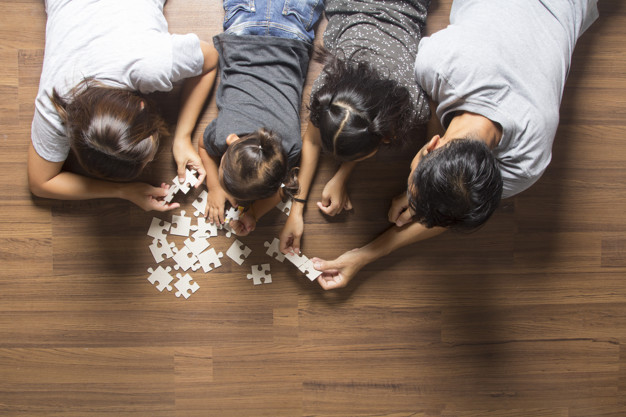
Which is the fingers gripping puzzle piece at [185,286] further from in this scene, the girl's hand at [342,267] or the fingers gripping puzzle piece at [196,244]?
the girl's hand at [342,267]

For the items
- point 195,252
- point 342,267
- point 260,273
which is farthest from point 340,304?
point 195,252

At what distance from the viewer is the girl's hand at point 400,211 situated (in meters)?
A: 1.58

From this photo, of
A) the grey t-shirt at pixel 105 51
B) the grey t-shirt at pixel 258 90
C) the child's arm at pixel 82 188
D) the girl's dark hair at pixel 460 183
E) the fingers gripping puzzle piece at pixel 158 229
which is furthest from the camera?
the fingers gripping puzzle piece at pixel 158 229

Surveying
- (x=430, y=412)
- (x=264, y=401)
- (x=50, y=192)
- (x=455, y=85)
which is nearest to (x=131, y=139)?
(x=50, y=192)

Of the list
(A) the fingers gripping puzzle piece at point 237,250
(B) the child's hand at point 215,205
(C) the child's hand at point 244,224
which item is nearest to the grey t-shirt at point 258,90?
(B) the child's hand at point 215,205

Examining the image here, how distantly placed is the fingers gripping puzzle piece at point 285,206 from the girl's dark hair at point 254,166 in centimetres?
32

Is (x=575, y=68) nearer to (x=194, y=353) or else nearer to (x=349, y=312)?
(x=349, y=312)

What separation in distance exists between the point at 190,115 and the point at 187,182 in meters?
0.25

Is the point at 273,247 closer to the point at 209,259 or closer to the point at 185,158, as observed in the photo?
the point at 209,259

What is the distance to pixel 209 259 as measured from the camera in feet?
5.34

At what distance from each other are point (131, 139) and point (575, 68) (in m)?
1.71

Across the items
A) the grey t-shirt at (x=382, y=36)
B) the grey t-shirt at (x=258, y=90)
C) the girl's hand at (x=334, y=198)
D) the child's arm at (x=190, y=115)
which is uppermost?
the grey t-shirt at (x=382, y=36)

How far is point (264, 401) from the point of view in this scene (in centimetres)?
167

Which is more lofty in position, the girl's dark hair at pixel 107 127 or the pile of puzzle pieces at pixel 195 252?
the girl's dark hair at pixel 107 127
